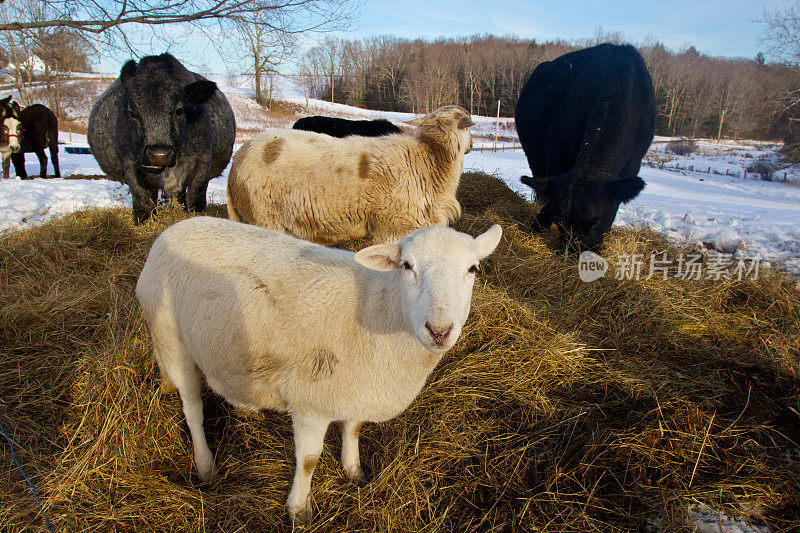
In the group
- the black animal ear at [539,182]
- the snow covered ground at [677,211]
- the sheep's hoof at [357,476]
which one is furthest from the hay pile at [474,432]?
the snow covered ground at [677,211]

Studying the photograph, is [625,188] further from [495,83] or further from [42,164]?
[495,83]

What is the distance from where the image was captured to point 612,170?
566cm

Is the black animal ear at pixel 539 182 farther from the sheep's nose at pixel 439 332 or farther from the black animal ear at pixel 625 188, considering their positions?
the sheep's nose at pixel 439 332

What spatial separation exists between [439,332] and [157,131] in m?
5.40

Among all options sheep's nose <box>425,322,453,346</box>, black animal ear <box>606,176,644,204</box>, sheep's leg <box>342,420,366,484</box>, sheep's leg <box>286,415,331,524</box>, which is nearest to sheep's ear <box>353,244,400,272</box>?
sheep's nose <box>425,322,453,346</box>

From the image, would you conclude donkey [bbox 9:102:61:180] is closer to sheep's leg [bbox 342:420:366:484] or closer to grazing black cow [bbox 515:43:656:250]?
grazing black cow [bbox 515:43:656:250]

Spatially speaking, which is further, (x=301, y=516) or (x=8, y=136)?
(x=8, y=136)

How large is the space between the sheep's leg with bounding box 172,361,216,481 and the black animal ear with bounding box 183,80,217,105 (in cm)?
464

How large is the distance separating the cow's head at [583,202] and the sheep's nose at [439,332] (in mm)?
4128

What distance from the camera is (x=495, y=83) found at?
64625mm

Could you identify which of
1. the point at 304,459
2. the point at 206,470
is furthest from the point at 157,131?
the point at 304,459

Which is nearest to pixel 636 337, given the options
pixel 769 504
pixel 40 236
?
pixel 769 504

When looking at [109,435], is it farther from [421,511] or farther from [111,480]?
[421,511]

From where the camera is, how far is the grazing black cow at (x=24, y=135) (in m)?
12.4
